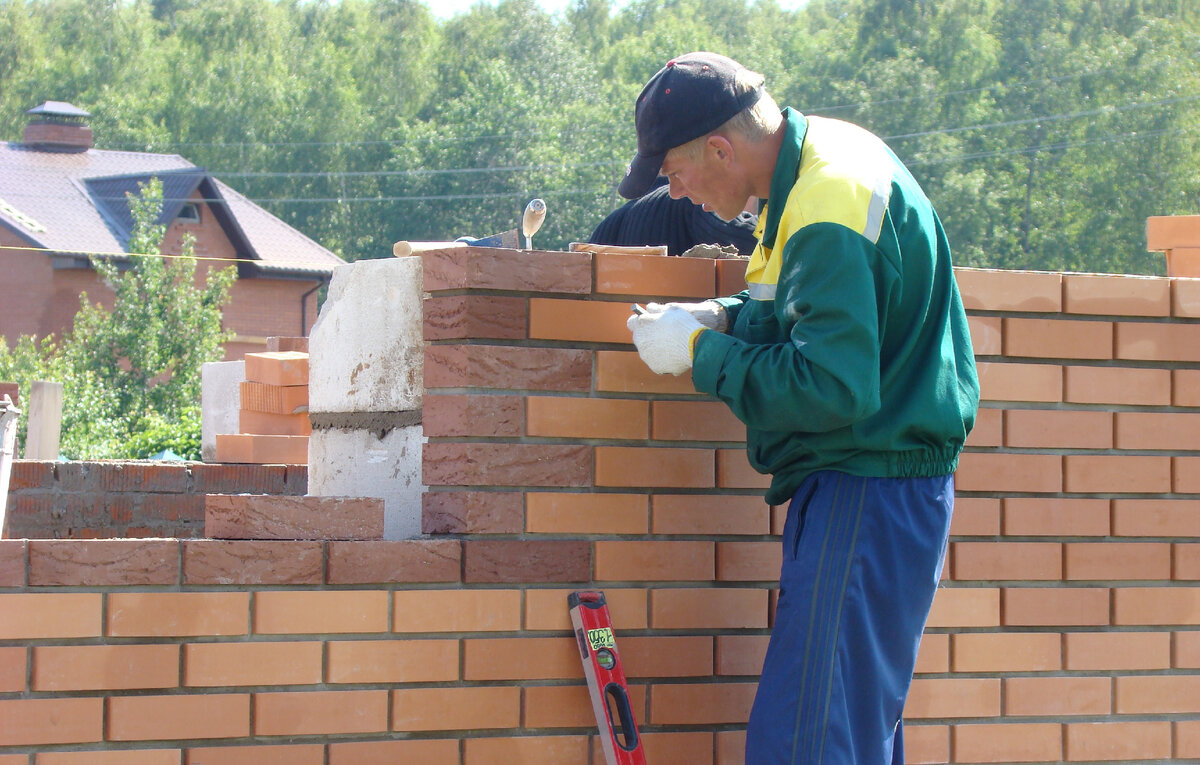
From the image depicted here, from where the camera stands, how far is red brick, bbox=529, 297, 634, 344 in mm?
2738

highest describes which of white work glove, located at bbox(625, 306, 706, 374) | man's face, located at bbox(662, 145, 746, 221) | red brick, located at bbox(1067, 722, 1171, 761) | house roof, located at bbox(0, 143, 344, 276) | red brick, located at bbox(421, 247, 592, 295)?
house roof, located at bbox(0, 143, 344, 276)

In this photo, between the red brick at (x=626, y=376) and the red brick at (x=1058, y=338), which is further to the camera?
the red brick at (x=1058, y=338)

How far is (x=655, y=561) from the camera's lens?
9.20 ft

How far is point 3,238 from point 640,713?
106 ft

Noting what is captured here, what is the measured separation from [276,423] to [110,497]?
786 millimetres

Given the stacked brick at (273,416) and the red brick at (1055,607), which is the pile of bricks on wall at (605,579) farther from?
the stacked brick at (273,416)

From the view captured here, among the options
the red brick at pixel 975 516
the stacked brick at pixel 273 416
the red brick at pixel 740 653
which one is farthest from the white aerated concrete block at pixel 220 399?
the red brick at pixel 975 516

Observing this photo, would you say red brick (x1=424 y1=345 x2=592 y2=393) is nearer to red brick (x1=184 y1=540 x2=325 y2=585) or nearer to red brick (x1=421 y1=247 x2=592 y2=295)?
red brick (x1=421 y1=247 x2=592 y2=295)

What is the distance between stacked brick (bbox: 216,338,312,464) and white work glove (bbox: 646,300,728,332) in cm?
269

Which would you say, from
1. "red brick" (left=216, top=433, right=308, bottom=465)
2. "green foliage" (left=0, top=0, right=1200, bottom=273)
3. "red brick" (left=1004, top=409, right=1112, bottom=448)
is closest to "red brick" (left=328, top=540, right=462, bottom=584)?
"red brick" (left=1004, top=409, right=1112, bottom=448)

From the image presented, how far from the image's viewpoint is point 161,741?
98.3 inches

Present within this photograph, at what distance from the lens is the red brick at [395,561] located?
8.56ft

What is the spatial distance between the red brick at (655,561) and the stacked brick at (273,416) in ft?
8.25

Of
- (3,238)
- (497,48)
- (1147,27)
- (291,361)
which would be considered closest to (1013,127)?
(1147,27)
